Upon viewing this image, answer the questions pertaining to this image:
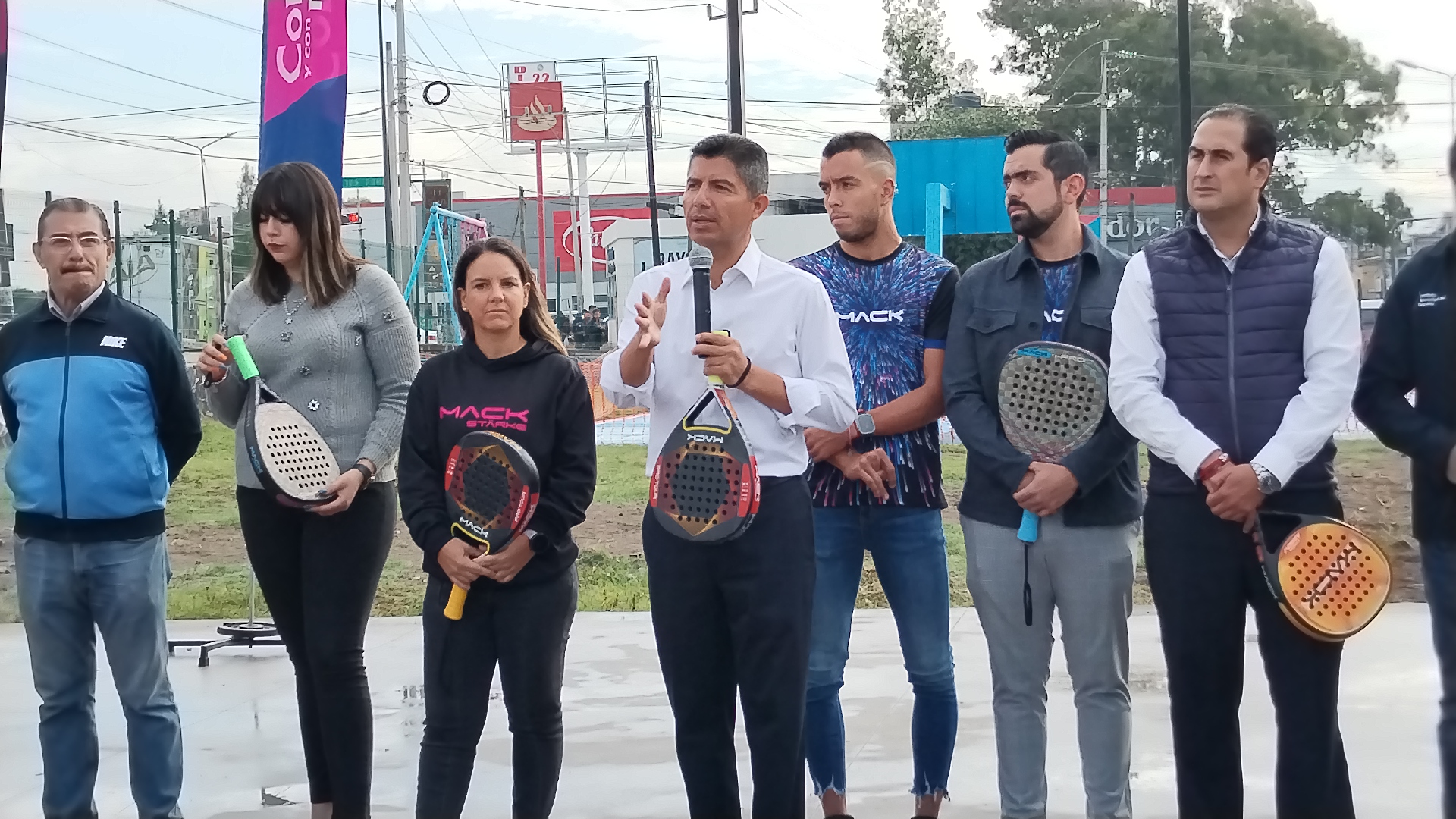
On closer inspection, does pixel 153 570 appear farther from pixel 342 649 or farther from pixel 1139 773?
pixel 1139 773

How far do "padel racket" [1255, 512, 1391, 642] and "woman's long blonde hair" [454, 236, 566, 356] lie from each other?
175 cm

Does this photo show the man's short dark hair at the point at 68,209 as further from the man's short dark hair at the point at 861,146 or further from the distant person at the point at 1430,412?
the distant person at the point at 1430,412

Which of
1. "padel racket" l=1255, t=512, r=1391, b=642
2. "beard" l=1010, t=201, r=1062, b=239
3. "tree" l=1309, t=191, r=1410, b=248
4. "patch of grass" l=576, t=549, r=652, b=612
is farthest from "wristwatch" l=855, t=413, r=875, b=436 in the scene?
"patch of grass" l=576, t=549, r=652, b=612

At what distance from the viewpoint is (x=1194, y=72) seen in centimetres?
636

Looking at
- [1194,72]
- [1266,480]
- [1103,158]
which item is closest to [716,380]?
[1266,480]

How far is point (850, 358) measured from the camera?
3664 mm

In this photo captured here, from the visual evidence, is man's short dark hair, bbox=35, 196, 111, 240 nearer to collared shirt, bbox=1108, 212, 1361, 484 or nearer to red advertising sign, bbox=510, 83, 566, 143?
collared shirt, bbox=1108, 212, 1361, 484

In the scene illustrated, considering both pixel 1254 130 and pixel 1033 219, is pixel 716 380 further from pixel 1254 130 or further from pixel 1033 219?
pixel 1254 130

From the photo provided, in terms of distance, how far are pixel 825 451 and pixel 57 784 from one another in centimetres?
218

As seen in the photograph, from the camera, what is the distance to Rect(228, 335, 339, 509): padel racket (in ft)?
10.5

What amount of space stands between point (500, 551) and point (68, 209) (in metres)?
1.53

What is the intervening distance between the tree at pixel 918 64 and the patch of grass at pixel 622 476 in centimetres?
353

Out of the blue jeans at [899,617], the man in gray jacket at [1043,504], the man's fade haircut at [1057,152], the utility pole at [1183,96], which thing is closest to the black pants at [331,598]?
the blue jeans at [899,617]

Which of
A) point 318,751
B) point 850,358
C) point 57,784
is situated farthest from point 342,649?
point 850,358
